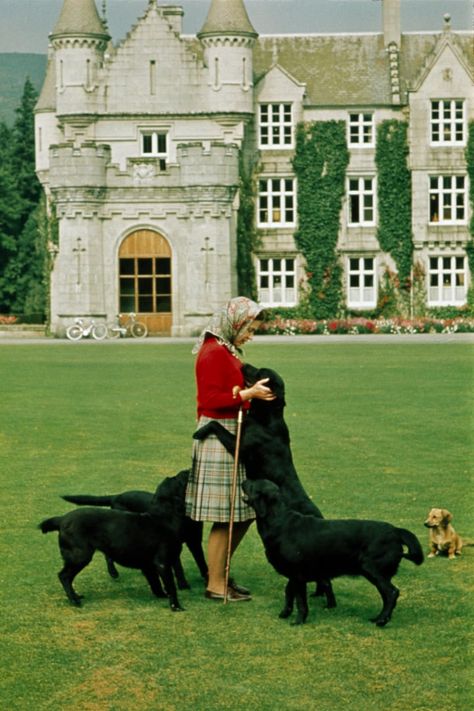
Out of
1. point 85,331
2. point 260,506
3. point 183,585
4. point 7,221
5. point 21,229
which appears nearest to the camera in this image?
point 260,506

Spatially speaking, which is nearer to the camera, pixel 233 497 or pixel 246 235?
pixel 233 497

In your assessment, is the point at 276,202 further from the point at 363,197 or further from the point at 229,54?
the point at 229,54

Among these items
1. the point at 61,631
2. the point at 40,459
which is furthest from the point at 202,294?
the point at 61,631

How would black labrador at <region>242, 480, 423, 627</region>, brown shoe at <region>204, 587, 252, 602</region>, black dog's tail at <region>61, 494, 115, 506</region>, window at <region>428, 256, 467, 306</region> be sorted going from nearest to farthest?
black labrador at <region>242, 480, 423, 627</region> < brown shoe at <region>204, 587, 252, 602</region> < black dog's tail at <region>61, 494, 115, 506</region> < window at <region>428, 256, 467, 306</region>

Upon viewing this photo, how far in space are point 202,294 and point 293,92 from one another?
32.0 ft

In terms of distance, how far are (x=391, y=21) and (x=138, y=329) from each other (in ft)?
54.5

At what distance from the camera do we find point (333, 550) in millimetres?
8328

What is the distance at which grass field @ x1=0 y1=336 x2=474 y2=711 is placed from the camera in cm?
725

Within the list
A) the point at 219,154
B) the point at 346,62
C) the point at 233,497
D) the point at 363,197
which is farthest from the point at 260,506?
the point at 346,62

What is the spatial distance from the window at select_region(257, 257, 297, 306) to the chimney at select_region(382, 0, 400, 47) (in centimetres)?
974

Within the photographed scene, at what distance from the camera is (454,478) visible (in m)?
14.0

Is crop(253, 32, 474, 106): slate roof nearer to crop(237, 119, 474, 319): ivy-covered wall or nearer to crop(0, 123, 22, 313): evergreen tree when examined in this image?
crop(237, 119, 474, 319): ivy-covered wall

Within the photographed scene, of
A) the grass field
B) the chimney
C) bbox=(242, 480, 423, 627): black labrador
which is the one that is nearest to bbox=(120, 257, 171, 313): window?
the chimney

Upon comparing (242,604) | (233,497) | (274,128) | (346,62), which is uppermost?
(346,62)
